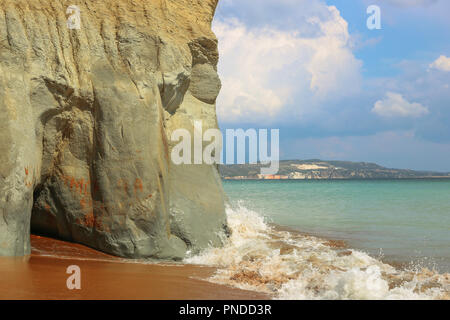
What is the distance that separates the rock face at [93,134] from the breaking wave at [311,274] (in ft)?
2.68

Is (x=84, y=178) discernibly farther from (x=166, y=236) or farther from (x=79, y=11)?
(x=79, y=11)

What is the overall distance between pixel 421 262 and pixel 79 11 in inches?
299

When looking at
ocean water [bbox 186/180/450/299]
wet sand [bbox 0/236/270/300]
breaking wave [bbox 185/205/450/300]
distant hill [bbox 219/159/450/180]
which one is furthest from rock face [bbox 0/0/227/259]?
distant hill [bbox 219/159/450/180]

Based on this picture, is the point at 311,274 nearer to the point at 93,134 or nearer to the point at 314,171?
the point at 93,134

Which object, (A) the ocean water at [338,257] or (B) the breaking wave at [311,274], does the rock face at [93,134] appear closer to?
(B) the breaking wave at [311,274]

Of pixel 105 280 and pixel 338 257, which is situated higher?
pixel 105 280

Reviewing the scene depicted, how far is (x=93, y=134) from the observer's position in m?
7.76

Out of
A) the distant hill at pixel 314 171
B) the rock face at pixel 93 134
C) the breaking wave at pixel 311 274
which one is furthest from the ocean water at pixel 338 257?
the distant hill at pixel 314 171

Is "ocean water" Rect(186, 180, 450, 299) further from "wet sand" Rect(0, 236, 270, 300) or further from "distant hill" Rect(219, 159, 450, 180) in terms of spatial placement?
"distant hill" Rect(219, 159, 450, 180)

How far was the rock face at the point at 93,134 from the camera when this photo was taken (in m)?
6.89

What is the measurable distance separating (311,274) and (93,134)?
4068mm

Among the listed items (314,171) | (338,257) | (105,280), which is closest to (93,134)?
(105,280)

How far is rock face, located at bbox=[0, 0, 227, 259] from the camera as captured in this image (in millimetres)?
6895

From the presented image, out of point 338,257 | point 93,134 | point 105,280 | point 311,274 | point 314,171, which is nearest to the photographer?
point 105,280
